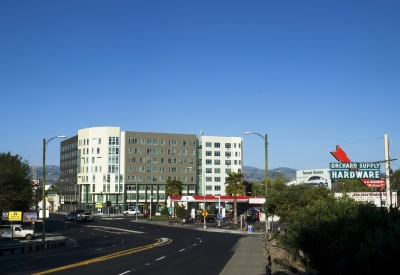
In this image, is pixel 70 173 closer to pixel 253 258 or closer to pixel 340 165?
pixel 340 165

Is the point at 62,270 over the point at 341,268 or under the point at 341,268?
under

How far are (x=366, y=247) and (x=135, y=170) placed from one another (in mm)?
122966

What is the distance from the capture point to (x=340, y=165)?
175 feet

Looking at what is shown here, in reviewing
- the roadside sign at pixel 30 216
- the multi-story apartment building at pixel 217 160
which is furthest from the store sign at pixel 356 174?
the multi-story apartment building at pixel 217 160

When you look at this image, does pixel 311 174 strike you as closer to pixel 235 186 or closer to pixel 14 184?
pixel 235 186

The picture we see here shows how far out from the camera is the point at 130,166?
421ft

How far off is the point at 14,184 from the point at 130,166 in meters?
66.5

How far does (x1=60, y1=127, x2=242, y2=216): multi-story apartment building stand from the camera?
126688 millimetres

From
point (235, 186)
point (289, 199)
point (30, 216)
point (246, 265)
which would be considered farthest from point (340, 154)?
point (246, 265)

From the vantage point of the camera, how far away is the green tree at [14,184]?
2202 inches

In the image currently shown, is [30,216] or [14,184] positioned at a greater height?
[14,184]

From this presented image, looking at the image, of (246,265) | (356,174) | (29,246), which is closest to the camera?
(246,265)

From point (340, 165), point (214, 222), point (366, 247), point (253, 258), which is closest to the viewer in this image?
point (366, 247)

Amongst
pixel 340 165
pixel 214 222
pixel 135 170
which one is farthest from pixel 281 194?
pixel 135 170
